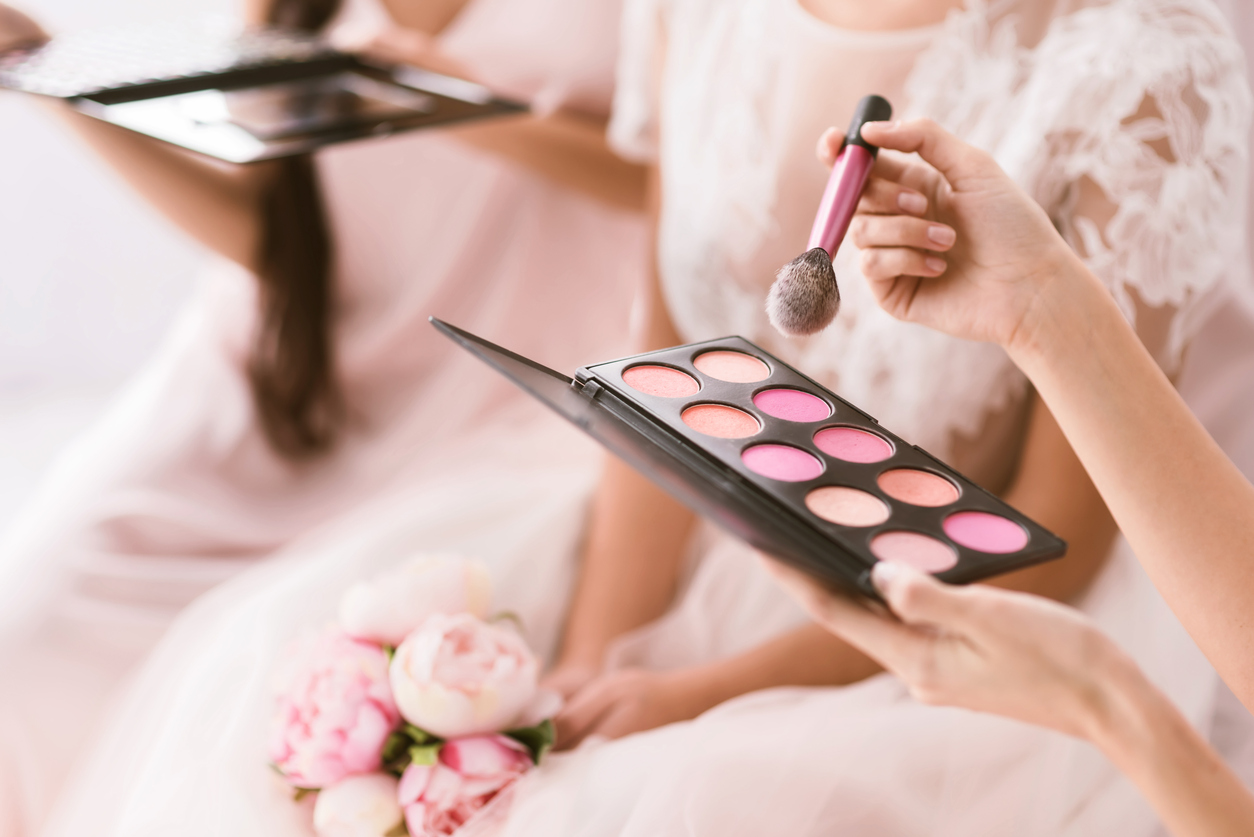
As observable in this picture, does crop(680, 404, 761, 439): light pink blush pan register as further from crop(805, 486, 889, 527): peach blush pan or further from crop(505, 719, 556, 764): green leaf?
crop(505, 719, 556, 764): green leaf

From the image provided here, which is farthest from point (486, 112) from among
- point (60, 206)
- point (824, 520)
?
point (60, 206)

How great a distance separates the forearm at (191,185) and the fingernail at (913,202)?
2.27 ft

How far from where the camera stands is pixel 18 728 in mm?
692

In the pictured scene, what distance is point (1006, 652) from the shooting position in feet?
1.24

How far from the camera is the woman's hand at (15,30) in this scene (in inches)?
28.8

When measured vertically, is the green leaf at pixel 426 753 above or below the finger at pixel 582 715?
below

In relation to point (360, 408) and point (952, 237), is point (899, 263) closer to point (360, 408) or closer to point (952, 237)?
point (952, 237)

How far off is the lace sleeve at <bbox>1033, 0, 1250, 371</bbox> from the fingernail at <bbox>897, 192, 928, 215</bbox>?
0.57 ft

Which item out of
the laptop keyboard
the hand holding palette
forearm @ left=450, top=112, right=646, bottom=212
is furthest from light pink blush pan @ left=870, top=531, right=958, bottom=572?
forearm @ left=450, top=112, right=646, bottom=212

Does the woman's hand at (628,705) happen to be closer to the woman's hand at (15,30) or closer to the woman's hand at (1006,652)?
the woman's hand at (1006,652)

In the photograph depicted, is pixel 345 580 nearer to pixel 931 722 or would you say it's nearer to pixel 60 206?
pixel 931 722

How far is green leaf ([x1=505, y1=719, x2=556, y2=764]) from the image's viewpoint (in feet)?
1.90

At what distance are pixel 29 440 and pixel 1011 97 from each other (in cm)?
110

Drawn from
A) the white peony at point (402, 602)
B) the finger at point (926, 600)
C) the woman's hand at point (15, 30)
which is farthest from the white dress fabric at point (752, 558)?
the woman's hand at point (15, 30)
